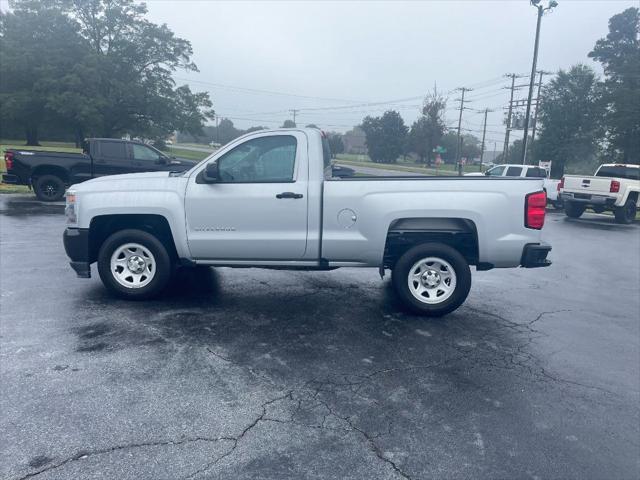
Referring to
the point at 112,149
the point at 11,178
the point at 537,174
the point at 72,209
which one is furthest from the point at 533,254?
the point at 537,174

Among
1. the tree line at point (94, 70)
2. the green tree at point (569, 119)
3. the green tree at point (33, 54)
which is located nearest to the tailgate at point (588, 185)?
the green tree at point (569, 119)

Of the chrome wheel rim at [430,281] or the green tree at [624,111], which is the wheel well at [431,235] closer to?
the chrome wheel rim at [430,281]

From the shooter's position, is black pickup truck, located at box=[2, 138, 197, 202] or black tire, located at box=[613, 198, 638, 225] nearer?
black pickup truck, located at box=[2, 138, 197, 202]

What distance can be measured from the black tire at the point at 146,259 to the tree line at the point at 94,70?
3506 centimetres

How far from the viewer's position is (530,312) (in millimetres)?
6266

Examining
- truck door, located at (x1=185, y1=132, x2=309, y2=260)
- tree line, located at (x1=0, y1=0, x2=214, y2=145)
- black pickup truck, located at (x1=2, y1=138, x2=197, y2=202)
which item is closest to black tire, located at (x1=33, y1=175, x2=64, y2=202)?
black pickup truck, located at (x1=2, y1=138, x2=197, y2=202)

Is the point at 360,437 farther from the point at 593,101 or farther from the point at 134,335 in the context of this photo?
the point at 593,101

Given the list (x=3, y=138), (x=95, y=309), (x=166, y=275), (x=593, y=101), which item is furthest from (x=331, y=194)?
(x=3, y=138)

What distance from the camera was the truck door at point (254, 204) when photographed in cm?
560

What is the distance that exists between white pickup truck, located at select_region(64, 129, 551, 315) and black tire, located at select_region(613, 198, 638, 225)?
14.5m

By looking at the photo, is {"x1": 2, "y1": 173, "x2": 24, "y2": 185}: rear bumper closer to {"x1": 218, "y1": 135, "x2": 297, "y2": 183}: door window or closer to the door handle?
{"x1": 218, "y1": 135, "x2": 297, "y2": 183}: door window

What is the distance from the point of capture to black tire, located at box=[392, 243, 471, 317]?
555cm

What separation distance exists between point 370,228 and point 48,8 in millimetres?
44640

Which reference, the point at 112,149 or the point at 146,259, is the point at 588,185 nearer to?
the point at 112,149
